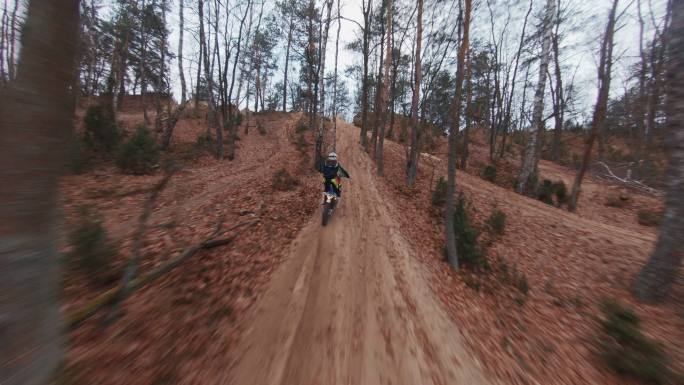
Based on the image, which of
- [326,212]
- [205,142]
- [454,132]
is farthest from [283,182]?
[205,142]

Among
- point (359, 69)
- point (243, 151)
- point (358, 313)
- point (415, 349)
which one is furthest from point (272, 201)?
A: point (359, 69)

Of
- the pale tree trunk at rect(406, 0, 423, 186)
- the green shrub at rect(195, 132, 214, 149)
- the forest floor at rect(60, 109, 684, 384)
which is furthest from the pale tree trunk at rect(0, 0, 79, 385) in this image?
the green shrub at rect(195, 132, 214, 149)

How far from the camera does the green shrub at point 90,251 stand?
352 centimetres

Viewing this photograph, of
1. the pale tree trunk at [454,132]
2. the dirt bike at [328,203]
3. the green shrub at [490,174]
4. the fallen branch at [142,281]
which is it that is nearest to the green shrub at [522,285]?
the pale tree trunk at [454,132]

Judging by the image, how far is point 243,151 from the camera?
54.5 feet

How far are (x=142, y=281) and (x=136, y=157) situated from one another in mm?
7919

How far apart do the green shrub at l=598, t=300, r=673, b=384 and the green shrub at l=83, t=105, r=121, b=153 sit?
14929mm

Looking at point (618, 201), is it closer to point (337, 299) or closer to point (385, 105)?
point (385, 105)

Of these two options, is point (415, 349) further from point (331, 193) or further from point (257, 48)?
point (257, 48)

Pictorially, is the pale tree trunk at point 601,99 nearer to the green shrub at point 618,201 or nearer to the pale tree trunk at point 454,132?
the green shrub at point 618,201

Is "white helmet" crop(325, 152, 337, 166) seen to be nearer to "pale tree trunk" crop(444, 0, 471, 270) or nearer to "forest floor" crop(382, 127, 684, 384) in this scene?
"forest floor" crop(382, 127, 684, 384)

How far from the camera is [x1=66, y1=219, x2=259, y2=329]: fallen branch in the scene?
262cm

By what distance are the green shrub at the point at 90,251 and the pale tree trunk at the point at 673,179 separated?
30.2ft

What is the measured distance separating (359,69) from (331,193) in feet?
53.1
